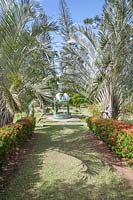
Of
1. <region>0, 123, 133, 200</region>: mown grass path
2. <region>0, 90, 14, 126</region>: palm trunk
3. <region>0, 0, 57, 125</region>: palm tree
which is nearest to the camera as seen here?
<region>0, 123, 133, 200</region>: mown grass path

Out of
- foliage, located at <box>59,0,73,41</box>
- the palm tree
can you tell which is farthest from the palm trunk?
foliage, located at <box>59,0,73,41</box>

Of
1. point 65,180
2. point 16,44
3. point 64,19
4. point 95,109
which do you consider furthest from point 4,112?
point 64,19

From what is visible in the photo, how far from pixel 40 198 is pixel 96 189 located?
1.13 meters

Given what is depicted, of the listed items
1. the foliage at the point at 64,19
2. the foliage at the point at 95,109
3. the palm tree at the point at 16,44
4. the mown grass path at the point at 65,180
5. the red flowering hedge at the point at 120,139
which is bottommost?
the mown grass path at the point at 65,180

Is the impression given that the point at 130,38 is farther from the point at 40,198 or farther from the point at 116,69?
the point at 40,198

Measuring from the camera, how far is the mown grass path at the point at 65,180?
15.4 feet

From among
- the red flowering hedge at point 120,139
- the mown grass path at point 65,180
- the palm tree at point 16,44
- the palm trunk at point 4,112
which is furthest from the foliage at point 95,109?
the mown grass path at point 65,180

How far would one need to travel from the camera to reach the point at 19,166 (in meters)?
6.49

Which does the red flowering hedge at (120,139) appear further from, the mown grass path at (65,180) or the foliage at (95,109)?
the foliage at (95,109)

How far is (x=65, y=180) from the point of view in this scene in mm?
5488

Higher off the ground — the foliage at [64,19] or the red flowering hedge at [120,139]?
the foliage at [64,19]

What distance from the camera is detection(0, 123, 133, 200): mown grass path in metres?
4.71

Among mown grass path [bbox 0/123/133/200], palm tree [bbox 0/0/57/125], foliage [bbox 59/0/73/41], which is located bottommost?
mown grass path [bbox 0/123/133/200]

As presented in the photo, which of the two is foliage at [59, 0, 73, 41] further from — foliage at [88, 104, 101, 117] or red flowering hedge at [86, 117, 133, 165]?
red flowering hedge at [86, 117, 133, 165]
